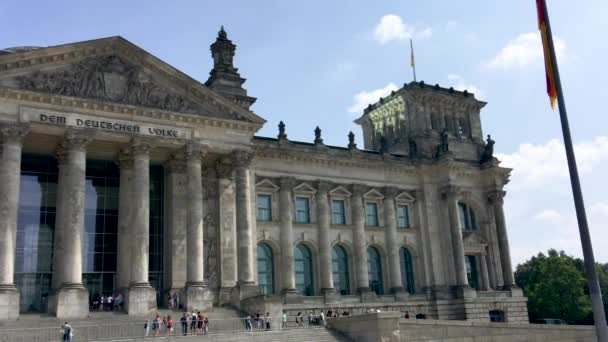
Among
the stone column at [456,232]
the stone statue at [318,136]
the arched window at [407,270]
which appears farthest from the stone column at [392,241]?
the stone statue at [318,136]

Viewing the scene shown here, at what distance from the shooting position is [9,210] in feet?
105

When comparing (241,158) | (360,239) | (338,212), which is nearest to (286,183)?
(338,212)

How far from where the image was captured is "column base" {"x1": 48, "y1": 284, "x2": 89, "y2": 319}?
1249 inches

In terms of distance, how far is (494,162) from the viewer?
55031mm

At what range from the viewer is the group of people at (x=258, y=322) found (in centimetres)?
3375

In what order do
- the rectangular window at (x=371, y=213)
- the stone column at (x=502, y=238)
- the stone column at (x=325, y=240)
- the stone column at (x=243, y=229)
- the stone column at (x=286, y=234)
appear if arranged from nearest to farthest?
the stone column at (x=243, y=229)
the stone column at (x=286, y=234)
the stone column at (x=325, y=240)
the rectangular window at (x=371, y=213)
the stone column at (x=502, y=238)

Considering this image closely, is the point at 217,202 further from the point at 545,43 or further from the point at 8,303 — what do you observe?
the point at 545,43

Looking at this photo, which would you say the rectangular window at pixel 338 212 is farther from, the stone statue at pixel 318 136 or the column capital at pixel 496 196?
the column capital at pixel 496 196

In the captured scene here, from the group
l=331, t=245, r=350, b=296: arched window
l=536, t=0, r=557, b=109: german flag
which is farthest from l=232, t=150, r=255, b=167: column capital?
l=536, t=0, r=557, b=109: german flag

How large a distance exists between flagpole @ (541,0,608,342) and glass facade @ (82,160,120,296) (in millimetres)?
29216

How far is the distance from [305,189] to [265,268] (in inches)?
273

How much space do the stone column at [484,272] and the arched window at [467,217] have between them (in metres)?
2.45

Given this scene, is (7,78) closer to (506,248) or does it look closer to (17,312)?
(17,312)

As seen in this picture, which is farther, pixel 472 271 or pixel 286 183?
pixel 472 271
